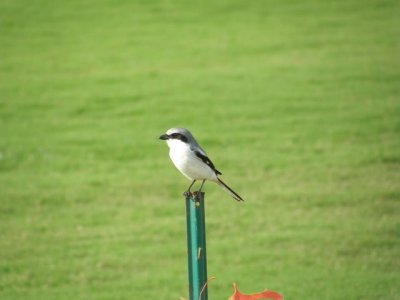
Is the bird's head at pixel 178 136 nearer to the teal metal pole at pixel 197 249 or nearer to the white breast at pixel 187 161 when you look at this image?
the white breast at pixel 187 161

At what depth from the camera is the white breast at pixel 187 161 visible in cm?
564

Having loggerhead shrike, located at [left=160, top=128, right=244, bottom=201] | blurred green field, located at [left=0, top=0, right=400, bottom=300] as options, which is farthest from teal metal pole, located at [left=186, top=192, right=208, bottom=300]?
blurred green field, located at [left=0, top=0, right=400, bottom=300]

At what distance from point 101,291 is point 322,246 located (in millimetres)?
3056

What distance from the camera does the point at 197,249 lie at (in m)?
4.16

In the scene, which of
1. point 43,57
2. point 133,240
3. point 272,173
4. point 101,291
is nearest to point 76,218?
point 133,240

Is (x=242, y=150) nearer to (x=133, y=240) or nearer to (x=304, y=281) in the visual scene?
(x=133, y=240)

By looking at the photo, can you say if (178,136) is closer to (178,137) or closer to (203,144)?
(178,137)

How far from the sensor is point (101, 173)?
1300 centimetres

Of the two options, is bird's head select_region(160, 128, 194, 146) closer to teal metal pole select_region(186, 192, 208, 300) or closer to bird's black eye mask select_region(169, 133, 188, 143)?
bird's black eye mask select_region(169, 133, 188, 143)

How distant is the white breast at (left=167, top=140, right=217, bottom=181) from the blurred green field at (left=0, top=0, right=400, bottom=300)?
3.49m

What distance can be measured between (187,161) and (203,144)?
821 cm

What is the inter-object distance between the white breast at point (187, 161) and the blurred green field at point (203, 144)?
137 inches

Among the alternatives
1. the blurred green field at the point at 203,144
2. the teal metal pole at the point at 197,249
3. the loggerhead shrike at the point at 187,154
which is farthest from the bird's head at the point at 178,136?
the blurred green field at the point at 203,144

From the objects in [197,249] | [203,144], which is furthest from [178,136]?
[203,144]
